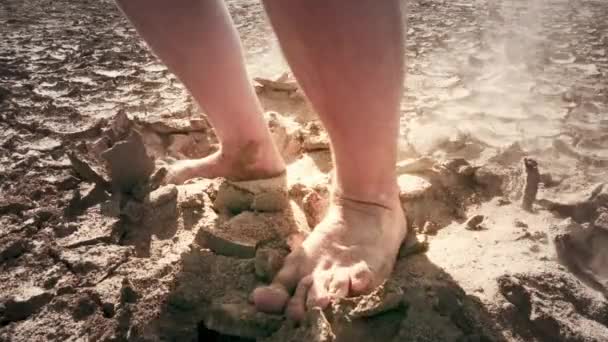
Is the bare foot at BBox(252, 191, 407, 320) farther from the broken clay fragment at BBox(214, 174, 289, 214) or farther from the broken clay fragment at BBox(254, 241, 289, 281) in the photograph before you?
the broken clay fragment at BBox(214, 174, 289, 214)

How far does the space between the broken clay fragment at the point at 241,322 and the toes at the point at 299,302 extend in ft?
0.08

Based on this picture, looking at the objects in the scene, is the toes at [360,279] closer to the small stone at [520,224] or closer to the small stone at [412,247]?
the small stone at [412,247]

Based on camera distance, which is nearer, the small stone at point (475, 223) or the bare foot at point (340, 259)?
the bare foot at point (340, 259)

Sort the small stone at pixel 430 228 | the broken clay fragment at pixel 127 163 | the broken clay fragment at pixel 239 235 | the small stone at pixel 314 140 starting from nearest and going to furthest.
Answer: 1. the broken clay fragment at pixel 239 235
2. the small stone at pixel 430 228
3. the broken clay fragment at pixel 127 163
4. the small stone at pixel 314 140

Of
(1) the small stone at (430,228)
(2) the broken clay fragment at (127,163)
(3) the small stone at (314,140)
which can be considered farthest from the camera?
(3) the small stone at (314,140)

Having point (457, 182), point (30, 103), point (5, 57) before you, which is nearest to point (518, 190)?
point (457, 182)

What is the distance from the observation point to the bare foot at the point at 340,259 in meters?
0.85

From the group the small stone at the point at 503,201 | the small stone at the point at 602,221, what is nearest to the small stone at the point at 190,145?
the small stone at the point at 503,201

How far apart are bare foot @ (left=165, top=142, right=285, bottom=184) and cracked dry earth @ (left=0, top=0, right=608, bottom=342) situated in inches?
2.2

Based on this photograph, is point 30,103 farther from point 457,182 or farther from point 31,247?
A: point 457,182

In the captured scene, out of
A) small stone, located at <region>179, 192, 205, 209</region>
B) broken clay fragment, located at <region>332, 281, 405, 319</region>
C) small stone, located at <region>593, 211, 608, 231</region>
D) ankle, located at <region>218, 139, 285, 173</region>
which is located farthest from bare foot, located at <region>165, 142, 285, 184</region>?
small stone, located at <region>593, 211, 608, 231</region>

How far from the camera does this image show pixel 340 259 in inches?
37.3

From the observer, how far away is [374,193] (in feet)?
3.37

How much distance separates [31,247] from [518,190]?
1.18 metres
